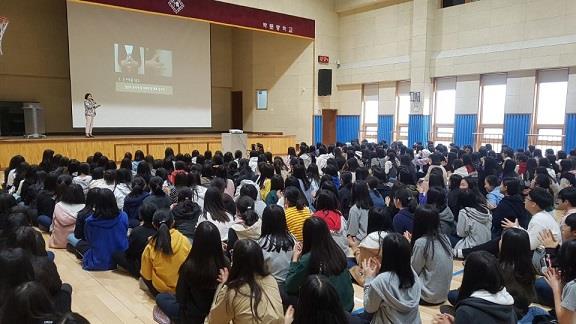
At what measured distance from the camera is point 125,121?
43.3 ft

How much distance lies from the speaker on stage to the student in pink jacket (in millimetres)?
11568

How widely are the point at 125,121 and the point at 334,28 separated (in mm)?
8107

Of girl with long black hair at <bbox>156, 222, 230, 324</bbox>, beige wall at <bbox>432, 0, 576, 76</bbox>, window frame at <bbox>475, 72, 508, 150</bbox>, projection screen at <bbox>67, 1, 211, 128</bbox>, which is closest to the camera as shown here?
girl with long black hair at <bbox>156, 222, 230, 324</bbox>

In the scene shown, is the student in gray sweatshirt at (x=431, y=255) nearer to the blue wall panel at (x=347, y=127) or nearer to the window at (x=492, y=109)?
the window at (x=492, y=109)

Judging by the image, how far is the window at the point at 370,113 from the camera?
1512 cm

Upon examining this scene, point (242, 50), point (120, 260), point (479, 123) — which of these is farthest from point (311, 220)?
point (242, 50)

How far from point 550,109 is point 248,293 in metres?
11.9

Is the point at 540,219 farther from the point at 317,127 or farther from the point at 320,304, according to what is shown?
the point at 317,127

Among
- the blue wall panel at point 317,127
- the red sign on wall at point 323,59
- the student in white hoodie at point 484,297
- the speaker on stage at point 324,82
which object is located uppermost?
the red sign on wall at point 323,59

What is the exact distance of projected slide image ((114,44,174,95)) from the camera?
12898 mm

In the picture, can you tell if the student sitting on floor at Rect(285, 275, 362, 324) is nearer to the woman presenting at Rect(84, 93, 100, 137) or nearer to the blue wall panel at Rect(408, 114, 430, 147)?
the woman presenting at Rect(84, 93, 100, 137)

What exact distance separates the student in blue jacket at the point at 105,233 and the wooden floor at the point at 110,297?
4.5 inches


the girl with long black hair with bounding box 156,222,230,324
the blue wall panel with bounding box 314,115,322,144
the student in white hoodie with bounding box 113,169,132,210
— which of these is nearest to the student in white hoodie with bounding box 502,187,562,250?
the girl with long black hair with bounding box 156,222,230,324

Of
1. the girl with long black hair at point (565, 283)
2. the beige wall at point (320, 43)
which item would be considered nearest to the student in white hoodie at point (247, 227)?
the girl with long black hair at point (565, 283)
